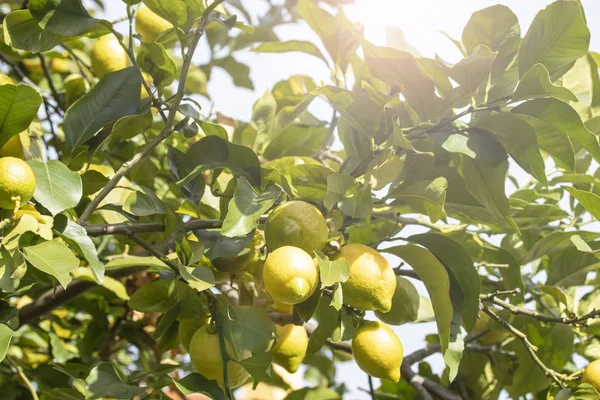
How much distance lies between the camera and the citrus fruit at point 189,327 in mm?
987

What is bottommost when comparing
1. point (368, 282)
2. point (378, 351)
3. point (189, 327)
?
point (189, 327)

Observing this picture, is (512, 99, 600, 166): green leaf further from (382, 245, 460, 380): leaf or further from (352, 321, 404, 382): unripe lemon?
(352, 321, 404, 382): unripe lemon

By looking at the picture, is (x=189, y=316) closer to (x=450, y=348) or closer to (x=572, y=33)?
(x=450, y=348)

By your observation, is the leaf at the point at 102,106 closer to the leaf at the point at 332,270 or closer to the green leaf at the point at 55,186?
the green leaf at the point at 55,186

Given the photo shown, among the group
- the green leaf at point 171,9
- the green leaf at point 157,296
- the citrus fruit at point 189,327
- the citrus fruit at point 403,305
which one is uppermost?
the green leaf at point 171,9

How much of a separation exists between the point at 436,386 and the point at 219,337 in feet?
1.89

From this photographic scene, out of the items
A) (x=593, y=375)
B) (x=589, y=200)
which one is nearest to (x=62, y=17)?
(x=589, y=200)

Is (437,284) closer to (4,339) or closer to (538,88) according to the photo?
(538,88)

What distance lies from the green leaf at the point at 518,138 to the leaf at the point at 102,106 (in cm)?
53

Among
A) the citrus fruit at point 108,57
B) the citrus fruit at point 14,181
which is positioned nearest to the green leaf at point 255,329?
the citrus fruit at point 14,181

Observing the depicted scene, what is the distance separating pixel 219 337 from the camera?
0.90 meters

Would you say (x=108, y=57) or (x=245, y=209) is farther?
(x=108, y=57)

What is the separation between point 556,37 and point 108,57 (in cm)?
83

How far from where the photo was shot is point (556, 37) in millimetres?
Result: 862
